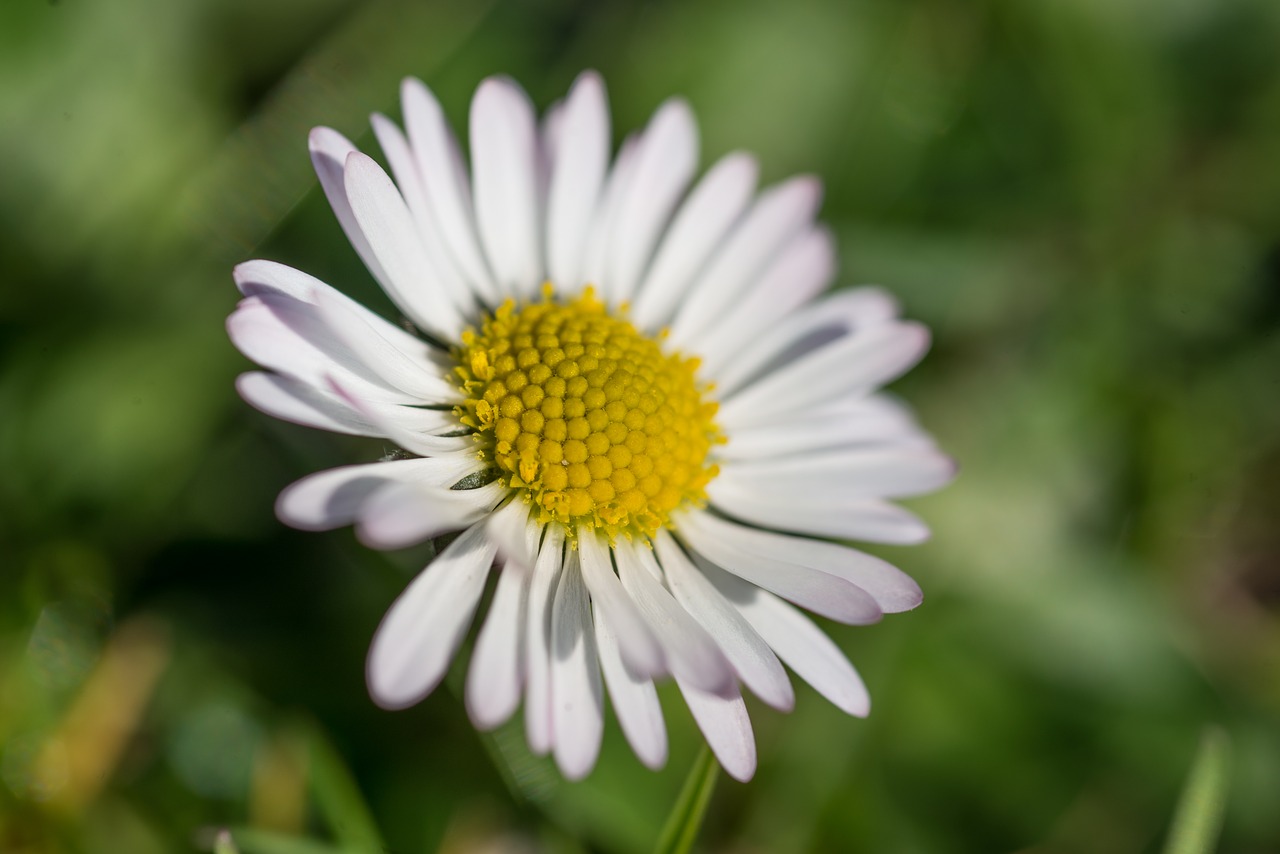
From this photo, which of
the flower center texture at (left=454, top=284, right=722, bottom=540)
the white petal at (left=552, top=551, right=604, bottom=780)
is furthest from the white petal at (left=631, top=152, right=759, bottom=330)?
the white petal at (left=552, top=551, right=604, bottom=780)

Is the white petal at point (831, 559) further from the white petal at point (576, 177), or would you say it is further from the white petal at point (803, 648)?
the white petal at point (576, 177)

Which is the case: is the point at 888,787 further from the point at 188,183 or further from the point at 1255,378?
the point at 188,183

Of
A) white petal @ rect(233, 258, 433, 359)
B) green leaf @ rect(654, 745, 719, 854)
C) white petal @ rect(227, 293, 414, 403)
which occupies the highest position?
white petal @ rect(233, 258, 433, 359)

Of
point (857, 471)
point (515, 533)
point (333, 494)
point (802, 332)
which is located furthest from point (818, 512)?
point (333, 494)

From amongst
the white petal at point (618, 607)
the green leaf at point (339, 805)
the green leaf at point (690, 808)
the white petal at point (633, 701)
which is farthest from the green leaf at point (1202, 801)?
the green leaf at point (339, 805)

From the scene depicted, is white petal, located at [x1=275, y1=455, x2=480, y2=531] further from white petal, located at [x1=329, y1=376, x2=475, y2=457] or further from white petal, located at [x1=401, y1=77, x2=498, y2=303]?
white petal, located at [x1=401, y1=77, x2=498, y2=303]

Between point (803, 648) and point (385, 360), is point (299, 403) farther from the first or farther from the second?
point (803, 648)
